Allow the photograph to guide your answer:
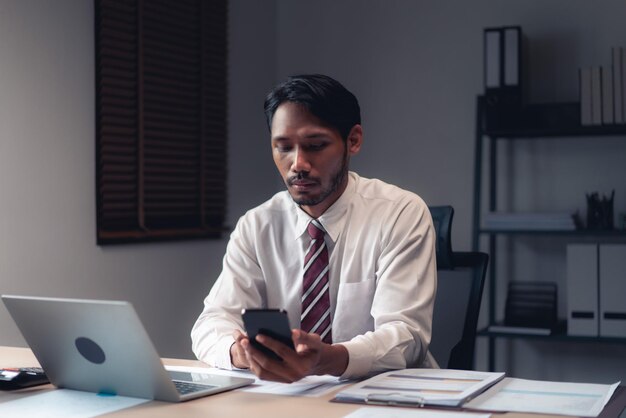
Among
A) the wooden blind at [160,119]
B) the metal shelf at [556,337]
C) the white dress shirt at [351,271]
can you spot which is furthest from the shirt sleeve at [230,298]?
the metal shelf at [556,337]

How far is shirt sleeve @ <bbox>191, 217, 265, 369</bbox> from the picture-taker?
1811mm

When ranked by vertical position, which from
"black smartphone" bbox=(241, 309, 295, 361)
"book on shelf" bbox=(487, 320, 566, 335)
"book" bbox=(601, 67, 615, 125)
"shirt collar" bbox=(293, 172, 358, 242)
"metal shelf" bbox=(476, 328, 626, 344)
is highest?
"book" bbox=(601, 67, 615, 125)

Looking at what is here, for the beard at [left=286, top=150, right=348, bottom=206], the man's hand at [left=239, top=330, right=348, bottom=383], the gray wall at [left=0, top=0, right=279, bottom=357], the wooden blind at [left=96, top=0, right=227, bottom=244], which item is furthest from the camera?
the wooden blind at [left=96, top=0, right=227, bottom=244]

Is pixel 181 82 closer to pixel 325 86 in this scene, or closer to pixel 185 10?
pixel 185 10

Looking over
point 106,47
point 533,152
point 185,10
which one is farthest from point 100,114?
point 533,152

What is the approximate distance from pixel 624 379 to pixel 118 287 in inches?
81.4

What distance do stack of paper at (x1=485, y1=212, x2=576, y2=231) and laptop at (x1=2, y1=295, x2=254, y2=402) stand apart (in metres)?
2.12

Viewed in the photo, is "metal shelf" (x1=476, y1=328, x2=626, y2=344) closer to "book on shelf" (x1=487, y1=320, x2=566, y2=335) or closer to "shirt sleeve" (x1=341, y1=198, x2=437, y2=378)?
"book on shelf" (x1=487, y1=320, x2=566, y2=335)

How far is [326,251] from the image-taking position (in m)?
1.98

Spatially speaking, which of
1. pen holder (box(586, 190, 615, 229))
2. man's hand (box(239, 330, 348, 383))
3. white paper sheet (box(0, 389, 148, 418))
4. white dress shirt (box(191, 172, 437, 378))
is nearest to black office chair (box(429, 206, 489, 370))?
white dress shirt (box(191, 172, 437, 378))

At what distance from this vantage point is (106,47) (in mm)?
2936

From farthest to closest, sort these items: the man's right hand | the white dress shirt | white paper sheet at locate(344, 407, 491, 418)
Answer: the white dress shirt → the man's right hand → white paper sheet at locate(344, 407, 491, 418)

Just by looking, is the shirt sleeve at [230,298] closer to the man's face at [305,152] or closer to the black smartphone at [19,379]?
the man's face at [305,152]

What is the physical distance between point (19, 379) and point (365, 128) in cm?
262
